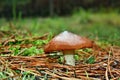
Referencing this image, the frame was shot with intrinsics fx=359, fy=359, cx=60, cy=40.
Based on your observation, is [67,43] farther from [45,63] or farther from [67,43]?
[45,63]

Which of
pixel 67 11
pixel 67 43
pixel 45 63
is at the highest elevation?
pixel 67 11

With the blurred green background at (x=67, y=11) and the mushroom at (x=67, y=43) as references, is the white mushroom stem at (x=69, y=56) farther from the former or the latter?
the blurred green background at (x=67, y=11)

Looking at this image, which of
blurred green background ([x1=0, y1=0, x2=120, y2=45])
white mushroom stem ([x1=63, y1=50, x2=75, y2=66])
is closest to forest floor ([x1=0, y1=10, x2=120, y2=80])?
white mushroom stem ([x1=63, y1=50, x2=75, y2=66])

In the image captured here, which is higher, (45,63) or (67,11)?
(67,11)

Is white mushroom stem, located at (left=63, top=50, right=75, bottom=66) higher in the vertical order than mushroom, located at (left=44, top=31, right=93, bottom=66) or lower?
lower

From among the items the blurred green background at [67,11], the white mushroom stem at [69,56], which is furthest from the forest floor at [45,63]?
the blurred green background at [67,11]

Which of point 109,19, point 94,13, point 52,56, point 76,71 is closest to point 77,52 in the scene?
point 52,56

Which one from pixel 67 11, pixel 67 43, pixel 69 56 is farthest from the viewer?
pixel 67 11

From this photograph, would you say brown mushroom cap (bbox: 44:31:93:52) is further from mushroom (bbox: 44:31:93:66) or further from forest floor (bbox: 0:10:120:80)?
forest floor (bbox: 0:10:120:80)

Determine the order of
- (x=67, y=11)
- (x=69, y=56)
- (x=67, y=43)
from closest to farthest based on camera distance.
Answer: (x=67, y=43), (x=69, y=56), (x=67, y=11)

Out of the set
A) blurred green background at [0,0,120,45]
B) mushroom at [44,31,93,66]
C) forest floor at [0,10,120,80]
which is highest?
blurred green background at [0,0,120,45]

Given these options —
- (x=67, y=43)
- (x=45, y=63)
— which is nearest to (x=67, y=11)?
(x=45, y=63)

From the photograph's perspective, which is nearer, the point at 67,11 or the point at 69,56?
the point at 69,56
